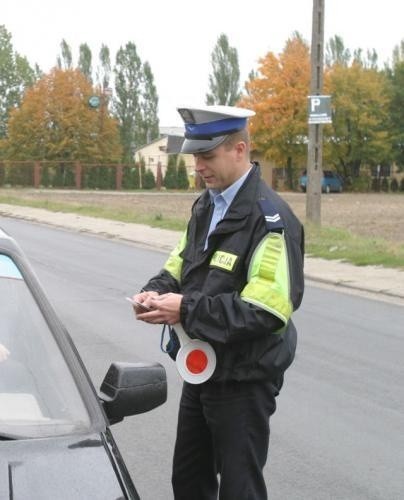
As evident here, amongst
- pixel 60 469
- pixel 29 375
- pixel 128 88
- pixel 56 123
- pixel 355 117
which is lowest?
pixel 60 469

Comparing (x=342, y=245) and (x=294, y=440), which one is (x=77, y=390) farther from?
(x=342, y=245)

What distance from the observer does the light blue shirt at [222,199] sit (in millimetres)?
3047

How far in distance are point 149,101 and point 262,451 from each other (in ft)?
336

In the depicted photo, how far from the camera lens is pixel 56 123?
222 feet

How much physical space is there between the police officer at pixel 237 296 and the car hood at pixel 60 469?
0.56 metres

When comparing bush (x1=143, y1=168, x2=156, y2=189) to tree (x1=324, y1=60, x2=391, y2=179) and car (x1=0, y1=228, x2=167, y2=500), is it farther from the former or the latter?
car (x1=0, y1=228, x2=167, y2=500)

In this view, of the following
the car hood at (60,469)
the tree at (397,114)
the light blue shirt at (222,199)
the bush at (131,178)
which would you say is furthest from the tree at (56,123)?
the car hood at (60,469)

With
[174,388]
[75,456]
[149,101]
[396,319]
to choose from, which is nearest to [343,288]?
[396,319]

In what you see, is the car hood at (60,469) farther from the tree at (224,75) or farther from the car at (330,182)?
the tree at (224,75)

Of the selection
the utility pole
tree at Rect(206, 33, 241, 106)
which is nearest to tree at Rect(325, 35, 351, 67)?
tree at Rect(206, 33, 241, 106)

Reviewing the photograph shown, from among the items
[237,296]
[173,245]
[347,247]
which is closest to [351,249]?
[347,247]

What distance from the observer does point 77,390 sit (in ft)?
9.14

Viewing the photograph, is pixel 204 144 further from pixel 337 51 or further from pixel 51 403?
pixel 337 51

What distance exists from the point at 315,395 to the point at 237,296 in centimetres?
382
